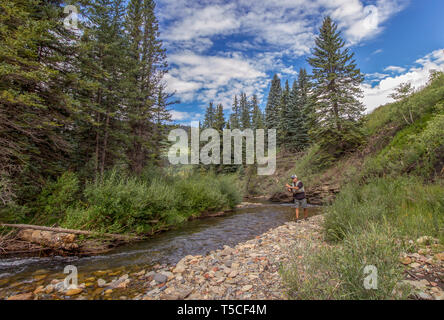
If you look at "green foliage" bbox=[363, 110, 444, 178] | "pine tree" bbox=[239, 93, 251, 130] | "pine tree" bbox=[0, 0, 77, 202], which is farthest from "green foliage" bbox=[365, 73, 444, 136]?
"pine tree" bbox=[239, 93, 251, 130]

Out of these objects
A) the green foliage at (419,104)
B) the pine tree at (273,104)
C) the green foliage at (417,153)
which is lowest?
the green foliage at (417,153)

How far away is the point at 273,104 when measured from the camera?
136ft

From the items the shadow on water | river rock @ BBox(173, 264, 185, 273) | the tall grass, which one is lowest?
the shadow on water

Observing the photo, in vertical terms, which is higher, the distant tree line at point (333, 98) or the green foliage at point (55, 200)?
the distant tree line at point (333, 98)

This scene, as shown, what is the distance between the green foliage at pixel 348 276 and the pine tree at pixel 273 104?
33.2 meters

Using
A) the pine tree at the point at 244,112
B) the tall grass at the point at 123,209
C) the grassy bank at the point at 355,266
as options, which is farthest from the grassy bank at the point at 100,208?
the pine tree at the point at 244,112

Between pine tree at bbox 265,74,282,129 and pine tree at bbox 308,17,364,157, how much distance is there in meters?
18.6

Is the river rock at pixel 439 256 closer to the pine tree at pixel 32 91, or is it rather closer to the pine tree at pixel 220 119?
the pine tree at pixel 32 91

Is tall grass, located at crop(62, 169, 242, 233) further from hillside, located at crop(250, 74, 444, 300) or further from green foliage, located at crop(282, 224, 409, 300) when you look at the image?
green foliage, located at crop(282, 224, 409, 300)

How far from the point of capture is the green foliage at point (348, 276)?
195 cm

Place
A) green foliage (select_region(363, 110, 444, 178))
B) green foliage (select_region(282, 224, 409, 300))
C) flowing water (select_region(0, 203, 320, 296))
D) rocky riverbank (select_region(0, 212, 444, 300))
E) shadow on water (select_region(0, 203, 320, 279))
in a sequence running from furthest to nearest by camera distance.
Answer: green foliage (select_region(363, 110, 444, 178)), shadow on water (select_region(0, 203, 320, 279)), flowing water (select_region(0, 203, 320, 296)), rocky riverbank (select_region(0, 212, 444, 300)), green foliage (select_region(282, 224, 409, 300))

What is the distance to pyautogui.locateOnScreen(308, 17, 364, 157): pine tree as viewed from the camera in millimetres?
14438

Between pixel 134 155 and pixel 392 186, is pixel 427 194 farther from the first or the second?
pixel 134 155
